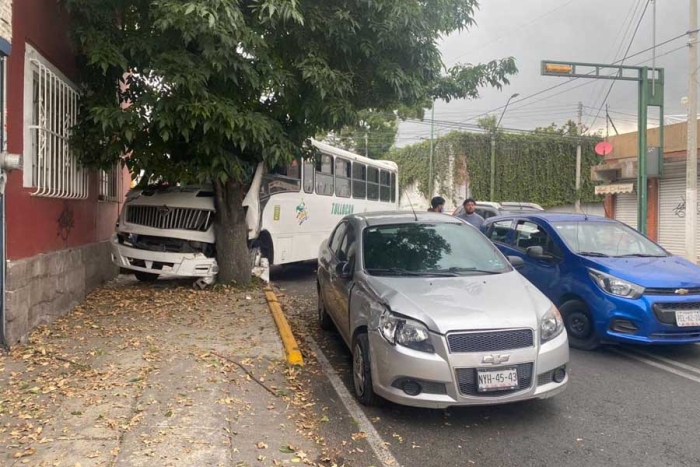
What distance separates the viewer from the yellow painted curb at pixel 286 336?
5504mm

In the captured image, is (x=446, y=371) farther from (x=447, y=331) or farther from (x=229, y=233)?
(x=229, y=233)

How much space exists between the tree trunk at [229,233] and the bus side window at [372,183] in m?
6.06

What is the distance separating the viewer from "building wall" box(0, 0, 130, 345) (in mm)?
5520

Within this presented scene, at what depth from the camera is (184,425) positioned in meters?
3.87

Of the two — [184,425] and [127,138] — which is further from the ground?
[127,138]

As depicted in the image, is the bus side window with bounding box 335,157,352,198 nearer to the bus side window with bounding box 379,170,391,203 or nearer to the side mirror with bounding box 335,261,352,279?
the bus side window with bounding box 379,170,391,203

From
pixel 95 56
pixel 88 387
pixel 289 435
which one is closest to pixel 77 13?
pixel 95 56

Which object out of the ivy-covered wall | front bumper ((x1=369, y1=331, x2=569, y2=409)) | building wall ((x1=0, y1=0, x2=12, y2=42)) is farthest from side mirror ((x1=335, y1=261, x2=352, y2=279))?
the ivy-covered wall

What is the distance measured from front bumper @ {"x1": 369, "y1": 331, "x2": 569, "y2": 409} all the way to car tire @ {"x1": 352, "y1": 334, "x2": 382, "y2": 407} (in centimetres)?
23

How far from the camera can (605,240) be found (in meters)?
7.04

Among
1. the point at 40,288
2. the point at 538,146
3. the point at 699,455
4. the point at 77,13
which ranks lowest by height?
the point at 699,455

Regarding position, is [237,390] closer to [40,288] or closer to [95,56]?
[40,288]

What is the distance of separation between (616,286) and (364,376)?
324 cm

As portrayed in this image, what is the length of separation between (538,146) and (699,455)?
3131 centimetres
